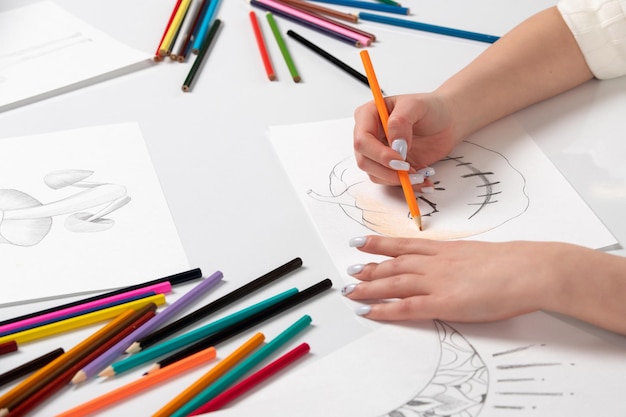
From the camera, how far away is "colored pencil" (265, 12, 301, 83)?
1.05m

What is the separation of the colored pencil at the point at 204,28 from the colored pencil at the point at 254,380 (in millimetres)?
568

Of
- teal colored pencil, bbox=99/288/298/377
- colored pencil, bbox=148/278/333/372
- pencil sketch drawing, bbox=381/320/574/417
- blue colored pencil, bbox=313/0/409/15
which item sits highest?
blue colored pencil, bbox=313/0/409/15

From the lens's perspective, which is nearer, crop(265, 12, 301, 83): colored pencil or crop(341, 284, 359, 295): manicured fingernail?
crop(341, 284, 359, 295): manicured fingernail

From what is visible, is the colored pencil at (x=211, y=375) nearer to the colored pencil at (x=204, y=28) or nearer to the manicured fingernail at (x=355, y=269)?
the manicured fingernail at (x=355, y=269)

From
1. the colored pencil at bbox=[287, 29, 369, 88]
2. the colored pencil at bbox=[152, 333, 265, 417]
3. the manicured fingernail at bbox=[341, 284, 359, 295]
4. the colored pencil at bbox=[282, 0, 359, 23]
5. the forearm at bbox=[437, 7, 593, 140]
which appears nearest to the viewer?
the colored pencil at bbox=[152, 333, 265, 417]

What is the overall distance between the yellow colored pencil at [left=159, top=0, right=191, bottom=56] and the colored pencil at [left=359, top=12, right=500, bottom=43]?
267mm

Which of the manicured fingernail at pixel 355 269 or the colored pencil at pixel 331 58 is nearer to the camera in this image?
the manicured fingernail at pixel 355 269

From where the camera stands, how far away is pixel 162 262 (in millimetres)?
769

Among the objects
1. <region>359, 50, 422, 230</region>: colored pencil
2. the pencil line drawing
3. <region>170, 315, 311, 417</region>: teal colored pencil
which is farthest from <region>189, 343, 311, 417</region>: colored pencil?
the pencil line drawing

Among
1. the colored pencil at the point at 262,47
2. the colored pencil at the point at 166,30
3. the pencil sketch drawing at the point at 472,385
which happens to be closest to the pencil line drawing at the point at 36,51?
the colored pencil at the point at 166,30

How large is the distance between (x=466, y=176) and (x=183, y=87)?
397 millimetres

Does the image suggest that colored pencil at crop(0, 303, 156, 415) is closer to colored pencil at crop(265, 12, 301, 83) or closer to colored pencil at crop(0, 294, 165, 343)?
colored pencil at crop(0, 294, 165, 343)

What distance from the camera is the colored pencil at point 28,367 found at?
0.64 m

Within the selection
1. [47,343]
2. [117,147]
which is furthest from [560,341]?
[117,147]
